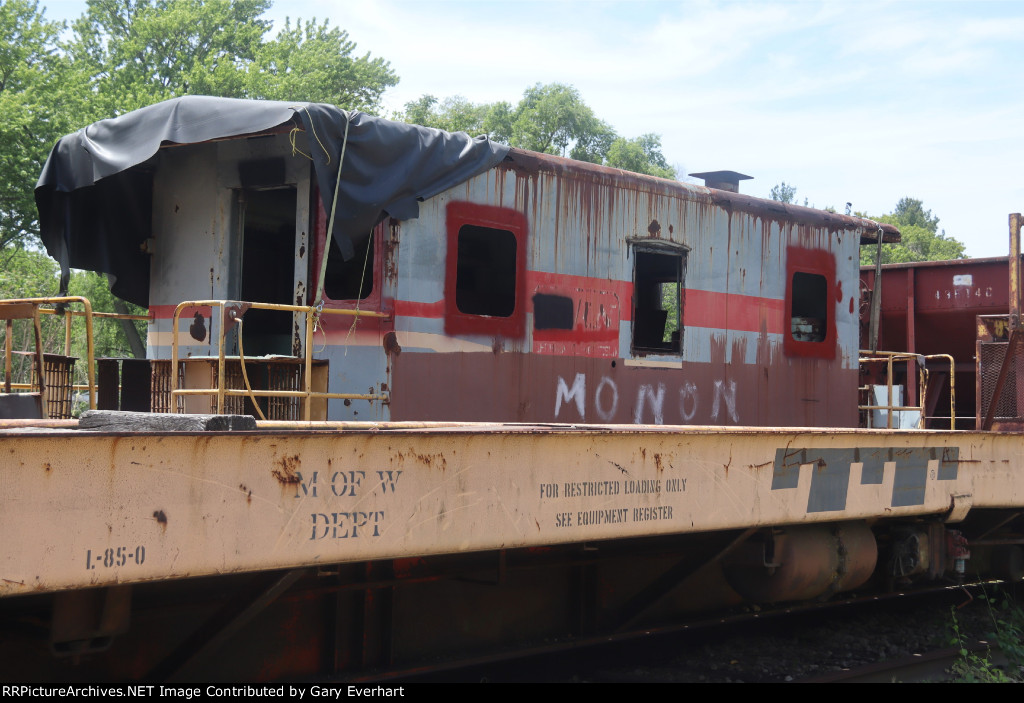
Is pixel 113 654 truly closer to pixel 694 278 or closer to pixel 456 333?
pixel 456 333

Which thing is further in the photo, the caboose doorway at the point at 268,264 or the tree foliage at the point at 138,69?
the tree foliage at the point at 138,69

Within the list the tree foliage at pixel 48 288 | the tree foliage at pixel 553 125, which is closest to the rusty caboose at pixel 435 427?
the tree foliage at pixel 48 288

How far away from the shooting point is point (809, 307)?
912 cm

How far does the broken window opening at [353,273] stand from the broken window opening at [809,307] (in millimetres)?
4357

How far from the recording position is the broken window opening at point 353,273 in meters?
6.52

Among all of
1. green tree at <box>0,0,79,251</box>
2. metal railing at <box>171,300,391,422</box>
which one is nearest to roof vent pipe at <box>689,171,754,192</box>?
metal railing at <box>171,300,391,422</box>

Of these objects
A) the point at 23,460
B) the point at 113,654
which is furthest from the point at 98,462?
the point at 113,654

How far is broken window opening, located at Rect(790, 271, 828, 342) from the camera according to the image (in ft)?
29.3

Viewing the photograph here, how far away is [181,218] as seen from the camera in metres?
7.20

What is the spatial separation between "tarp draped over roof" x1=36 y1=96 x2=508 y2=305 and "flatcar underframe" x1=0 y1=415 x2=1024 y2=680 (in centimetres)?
227

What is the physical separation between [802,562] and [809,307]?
3946 mm

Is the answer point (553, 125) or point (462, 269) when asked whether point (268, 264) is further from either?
point (553, 125)

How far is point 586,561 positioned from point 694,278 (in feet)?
11.0

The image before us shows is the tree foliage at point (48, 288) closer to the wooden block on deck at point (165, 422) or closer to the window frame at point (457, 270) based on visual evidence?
the window frame at point (457, 270)
